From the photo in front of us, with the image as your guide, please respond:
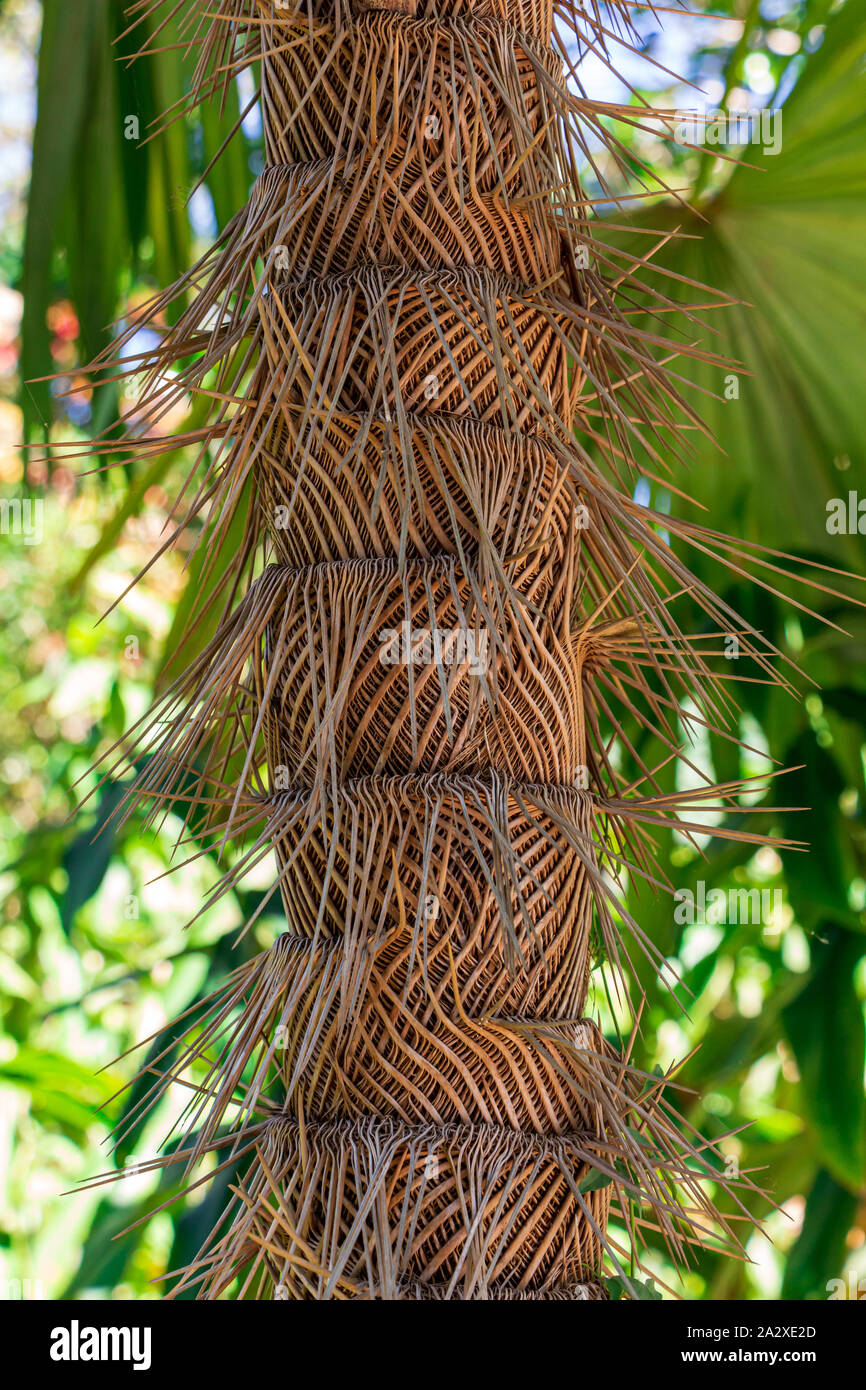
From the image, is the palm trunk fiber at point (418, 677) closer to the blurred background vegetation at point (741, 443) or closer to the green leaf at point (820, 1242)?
the blurred background vegetation at point (741, 443)

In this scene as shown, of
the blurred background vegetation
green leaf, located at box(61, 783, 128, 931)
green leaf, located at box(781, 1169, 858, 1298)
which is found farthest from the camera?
green leaf, located at box(781, 1169, 858, 1298)

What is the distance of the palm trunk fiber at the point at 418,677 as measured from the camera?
0.94 ft

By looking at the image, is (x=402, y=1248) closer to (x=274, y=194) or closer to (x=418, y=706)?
(x=418, y=706)

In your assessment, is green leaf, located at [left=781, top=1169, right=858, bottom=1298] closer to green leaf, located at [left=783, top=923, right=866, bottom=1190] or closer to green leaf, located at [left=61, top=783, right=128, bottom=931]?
green leaf, located at [left=783, top=923, right=866, bottom=1190]

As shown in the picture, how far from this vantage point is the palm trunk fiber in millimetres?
287

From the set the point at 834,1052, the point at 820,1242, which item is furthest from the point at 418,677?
the point at 820,1242

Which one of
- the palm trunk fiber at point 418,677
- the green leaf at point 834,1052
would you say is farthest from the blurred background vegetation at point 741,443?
the palm trunk fiber at point 418,677

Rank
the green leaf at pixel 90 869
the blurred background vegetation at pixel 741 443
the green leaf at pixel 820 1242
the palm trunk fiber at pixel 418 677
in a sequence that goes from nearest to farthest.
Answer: the palm trunk fiber at pixel 418 677 < the blurred background vegetation at pixel 741 443 < the green leaf at pixel 90 869 < the green leaf at pixel 820 1242

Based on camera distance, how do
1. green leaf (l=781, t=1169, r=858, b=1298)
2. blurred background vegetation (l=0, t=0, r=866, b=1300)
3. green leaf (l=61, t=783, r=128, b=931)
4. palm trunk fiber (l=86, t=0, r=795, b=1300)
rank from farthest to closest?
green leaf (l=781, t=1169, r=858, b=1298) → green leaf (l=61, t=783, r=128, b=931) → blurred background vegetation (l=0, t=0, r=866, b=1300) → palm trunk fiber (l=86, t=0, r=795, b=1300)

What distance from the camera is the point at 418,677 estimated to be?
299 mm

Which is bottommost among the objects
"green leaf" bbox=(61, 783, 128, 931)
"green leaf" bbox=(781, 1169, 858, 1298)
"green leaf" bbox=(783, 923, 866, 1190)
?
"green leaf" bbox=(781, 1169, 858, 1298)

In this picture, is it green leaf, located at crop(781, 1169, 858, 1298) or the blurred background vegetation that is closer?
the blurred background vegetation

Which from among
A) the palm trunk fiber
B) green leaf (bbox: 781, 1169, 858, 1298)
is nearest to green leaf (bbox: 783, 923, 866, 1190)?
green leaf (bbox: 781, 1169, 858, 1298)
